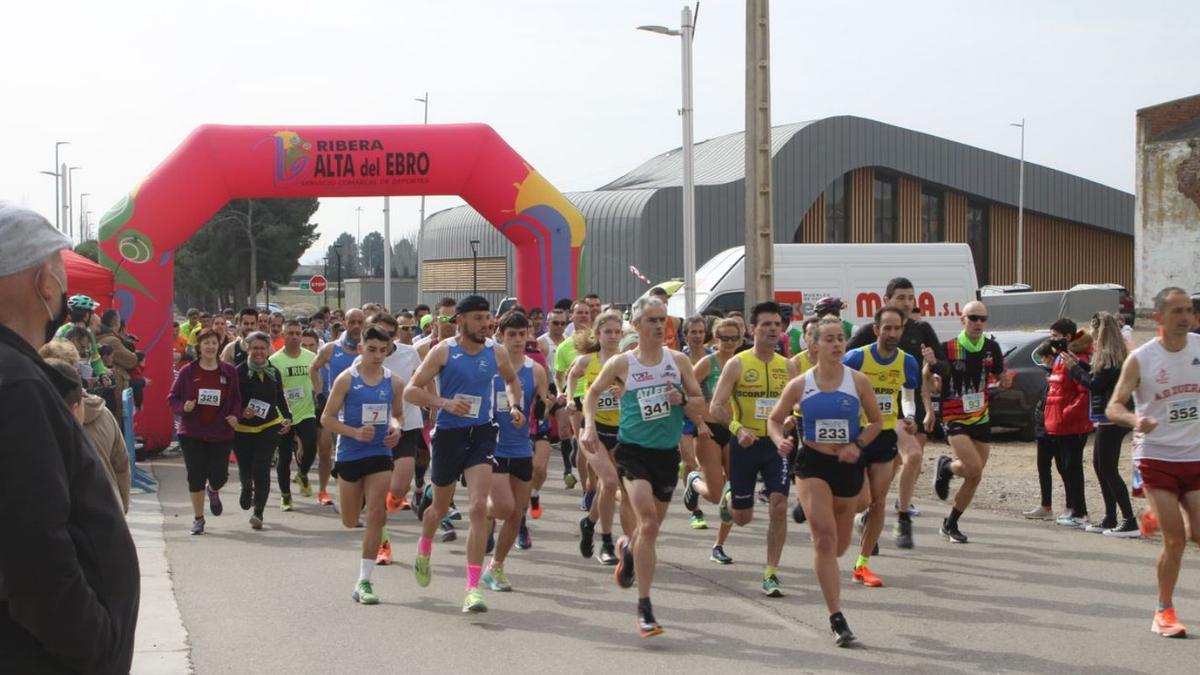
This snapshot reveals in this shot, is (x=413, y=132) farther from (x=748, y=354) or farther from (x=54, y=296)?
(x=54, y=296)

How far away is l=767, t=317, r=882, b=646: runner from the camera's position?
7348 mm

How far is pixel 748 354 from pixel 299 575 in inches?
136

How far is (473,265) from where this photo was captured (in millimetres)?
54719

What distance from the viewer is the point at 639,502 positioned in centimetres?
767

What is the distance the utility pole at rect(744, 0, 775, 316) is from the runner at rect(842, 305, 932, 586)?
689 cm

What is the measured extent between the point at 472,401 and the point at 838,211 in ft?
145

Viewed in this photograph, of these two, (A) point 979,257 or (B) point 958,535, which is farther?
(A) point 979,257

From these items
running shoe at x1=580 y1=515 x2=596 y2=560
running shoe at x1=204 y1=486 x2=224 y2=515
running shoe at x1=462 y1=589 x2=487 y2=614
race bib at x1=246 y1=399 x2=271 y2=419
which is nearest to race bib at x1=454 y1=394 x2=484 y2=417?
running shoe at x1=462 y1=589 x2=487 y2=614

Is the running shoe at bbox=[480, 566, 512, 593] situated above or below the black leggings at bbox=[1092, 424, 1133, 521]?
below

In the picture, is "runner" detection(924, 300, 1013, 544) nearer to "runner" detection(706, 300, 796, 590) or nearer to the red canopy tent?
"runner" detection(706, 300, 796, 590)

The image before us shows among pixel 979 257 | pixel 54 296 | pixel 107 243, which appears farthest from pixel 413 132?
pixel 979 257

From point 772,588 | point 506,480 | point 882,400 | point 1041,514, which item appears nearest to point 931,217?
point 1041,514

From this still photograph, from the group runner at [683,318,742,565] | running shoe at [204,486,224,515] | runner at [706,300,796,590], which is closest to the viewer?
runner at [706,300,796,590]

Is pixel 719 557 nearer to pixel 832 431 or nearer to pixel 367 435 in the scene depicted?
pixel 832 431
